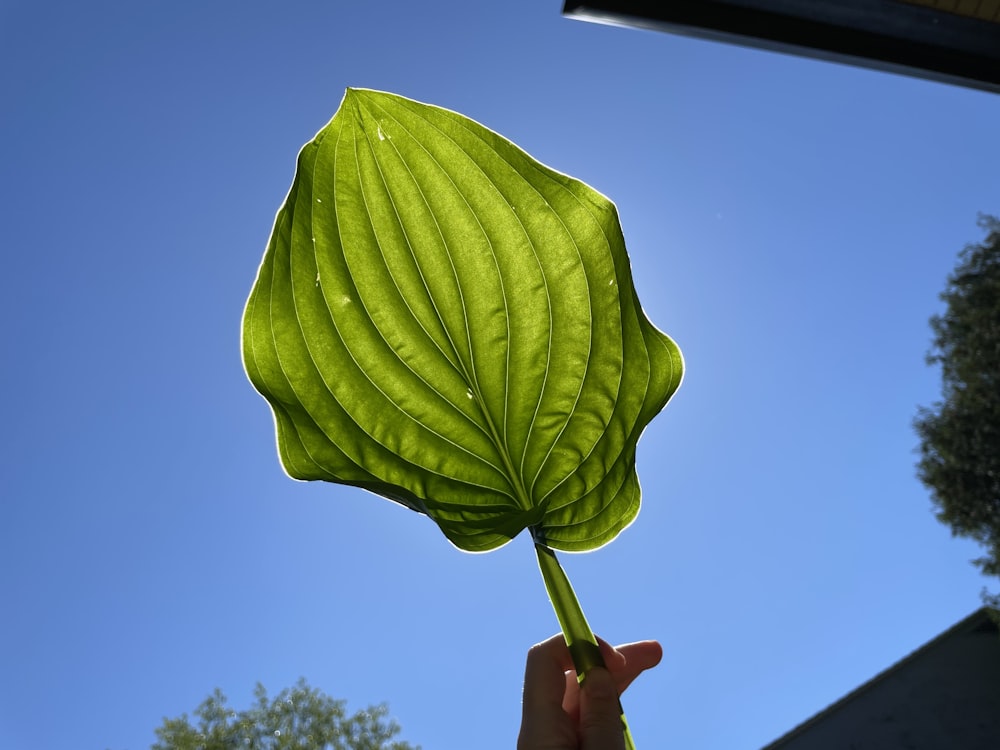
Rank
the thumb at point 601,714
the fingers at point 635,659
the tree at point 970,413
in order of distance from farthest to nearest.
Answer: the tree at point 970,413
the fingers at point 635,659
the thumb at point 601,714

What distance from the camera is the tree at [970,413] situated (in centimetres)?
794

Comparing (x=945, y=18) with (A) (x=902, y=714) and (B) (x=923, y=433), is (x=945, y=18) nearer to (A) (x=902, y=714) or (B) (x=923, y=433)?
(B) (x=923, y=433)

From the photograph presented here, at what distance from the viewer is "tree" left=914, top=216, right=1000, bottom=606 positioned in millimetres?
7941

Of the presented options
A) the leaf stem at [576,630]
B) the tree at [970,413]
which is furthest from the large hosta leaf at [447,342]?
the tree at [970,413]

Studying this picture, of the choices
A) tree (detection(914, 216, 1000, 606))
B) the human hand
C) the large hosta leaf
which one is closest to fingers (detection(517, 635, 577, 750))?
the human hand

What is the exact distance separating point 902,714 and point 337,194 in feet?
33.3

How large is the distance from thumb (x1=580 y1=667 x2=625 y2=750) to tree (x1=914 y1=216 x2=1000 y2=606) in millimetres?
9033

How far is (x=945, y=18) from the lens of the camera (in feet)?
6.81

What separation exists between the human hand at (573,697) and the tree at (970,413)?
29.2ft

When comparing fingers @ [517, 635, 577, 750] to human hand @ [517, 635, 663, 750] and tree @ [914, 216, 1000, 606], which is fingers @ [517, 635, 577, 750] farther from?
tree @ [914, 216, 1000, 606]

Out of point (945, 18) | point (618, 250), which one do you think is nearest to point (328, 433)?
point (618, 250)

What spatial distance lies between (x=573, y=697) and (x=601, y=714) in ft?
0.34

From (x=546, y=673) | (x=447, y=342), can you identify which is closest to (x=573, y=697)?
(x=546, y=673)

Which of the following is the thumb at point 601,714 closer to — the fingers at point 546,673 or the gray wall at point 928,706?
the fingers at point 546,673
